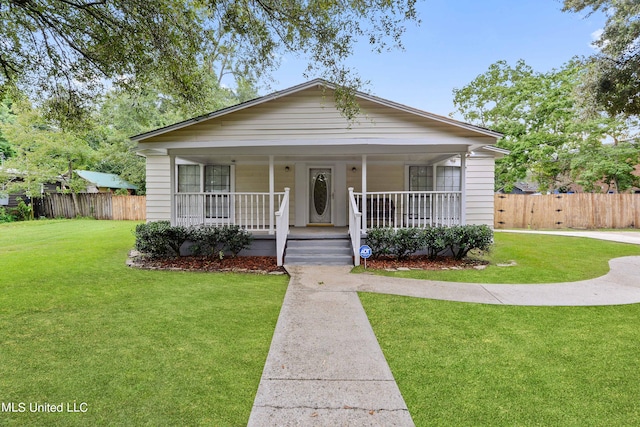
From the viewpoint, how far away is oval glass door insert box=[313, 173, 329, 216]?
412 inches

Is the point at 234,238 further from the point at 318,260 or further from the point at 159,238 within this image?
the point at 318,260

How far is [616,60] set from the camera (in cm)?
835

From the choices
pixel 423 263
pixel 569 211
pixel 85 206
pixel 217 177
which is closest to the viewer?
pixel 423 263

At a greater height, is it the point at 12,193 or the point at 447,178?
the point at 447,178

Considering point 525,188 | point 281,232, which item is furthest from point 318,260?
point 525,188

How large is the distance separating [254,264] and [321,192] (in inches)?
149

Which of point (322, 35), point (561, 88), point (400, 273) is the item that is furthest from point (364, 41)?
point (561, 88)

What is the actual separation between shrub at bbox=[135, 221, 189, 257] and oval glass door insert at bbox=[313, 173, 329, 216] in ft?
13.5

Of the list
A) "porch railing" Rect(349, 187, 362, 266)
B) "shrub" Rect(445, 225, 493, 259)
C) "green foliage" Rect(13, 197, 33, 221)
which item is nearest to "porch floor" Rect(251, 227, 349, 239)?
"porch railing" Rect(349, 187, 362, 266)

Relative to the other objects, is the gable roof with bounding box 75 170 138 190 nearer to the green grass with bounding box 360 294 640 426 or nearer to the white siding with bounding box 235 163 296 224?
the white siding with bounding box 235 163 296 224

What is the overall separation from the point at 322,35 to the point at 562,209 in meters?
16.5

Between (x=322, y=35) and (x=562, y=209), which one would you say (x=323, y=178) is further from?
(x=562, y=209)

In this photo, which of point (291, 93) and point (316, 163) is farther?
point (316, 163)

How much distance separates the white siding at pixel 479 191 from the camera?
10.6 meters
